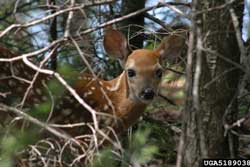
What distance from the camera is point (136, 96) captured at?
5.48 meters

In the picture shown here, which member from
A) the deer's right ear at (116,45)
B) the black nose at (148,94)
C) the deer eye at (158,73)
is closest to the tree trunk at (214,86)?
the black nose at (148,94)

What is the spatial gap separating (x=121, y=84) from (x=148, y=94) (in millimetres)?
458

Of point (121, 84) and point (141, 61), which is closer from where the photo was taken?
point (141, 61)

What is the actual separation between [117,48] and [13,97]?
1041 millimetres

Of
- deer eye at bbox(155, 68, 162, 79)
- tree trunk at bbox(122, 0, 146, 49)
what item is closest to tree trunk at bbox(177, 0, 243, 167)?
deer eye at bbox(155, 68, 162, 79)

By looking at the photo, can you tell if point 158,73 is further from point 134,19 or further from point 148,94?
point 134,19

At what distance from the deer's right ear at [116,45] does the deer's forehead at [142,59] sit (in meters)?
0.15

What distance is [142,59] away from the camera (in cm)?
543

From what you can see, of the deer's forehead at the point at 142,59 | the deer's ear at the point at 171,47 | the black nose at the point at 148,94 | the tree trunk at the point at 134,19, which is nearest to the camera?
the black nose at the point at 148,94

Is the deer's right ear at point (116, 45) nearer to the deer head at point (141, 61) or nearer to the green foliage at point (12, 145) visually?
the deer head at point (141, 61)

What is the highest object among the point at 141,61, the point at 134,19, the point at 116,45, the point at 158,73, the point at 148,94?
the point at 134,19

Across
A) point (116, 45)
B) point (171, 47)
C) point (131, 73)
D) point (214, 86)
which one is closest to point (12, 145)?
point (214, 86)

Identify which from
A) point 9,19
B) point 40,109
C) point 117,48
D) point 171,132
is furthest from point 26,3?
point 40,109

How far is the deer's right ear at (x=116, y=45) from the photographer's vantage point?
5422 millimetres
